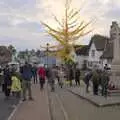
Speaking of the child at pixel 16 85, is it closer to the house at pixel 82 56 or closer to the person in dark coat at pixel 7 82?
the person in dark coat at pixel 7 82

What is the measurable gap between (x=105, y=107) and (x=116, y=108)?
20.0 inches

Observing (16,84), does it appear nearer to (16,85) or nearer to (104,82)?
(16,85)

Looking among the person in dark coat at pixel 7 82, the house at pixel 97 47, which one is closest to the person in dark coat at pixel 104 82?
the person in dark coat at pixel 7 82

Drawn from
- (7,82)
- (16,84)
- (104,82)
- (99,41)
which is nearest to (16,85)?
(16,84)

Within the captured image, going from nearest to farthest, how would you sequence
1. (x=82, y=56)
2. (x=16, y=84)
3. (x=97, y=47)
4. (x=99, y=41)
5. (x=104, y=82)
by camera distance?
(x=104, y=82) → (x=16, y=84) → (x=97, y=47) → (x=99, y=41) → (x=82, y=56)

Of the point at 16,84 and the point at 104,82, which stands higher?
the point at 104,82

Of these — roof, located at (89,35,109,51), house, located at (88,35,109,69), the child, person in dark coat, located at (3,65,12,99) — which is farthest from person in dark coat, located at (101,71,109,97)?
roof, located at (89,35,109,51)

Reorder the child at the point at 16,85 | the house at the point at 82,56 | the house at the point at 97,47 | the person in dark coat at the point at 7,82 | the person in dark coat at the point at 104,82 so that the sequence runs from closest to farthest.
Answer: the person in dark coat at the point at 104,82, the child at the point at 16,85, the person in dark coat at the point at 7,82, the house at the point at 97,47, the house at the point at 82,56

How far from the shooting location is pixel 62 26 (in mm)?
62125

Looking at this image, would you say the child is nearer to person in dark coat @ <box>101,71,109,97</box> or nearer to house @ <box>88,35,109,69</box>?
person in dark coat @ <box>101,71,109,97</box>

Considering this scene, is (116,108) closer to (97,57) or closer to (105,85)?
(105,85)

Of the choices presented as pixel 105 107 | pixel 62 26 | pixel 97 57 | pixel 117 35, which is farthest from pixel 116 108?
pixel 97 57

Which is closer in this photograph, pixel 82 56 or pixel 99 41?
pixel 99 41

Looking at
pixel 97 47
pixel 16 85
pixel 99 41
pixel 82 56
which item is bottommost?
pixel 16 85
